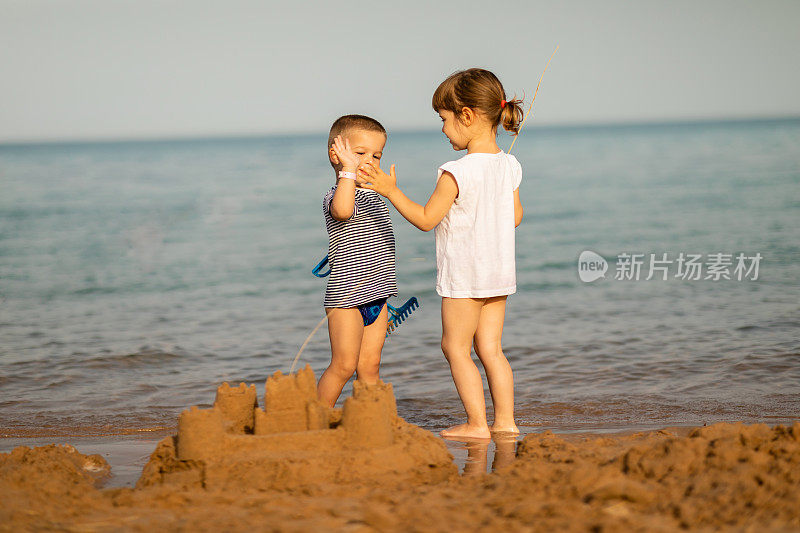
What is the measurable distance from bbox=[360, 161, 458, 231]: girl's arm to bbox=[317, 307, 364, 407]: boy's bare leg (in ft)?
1.86

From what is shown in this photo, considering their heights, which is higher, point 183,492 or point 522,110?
point 522,110

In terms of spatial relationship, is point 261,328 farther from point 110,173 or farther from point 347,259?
point 110,173

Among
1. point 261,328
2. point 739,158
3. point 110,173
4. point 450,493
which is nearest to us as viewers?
point 450,493

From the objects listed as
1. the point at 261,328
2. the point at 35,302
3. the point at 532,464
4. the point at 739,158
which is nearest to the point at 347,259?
the point at 532,464

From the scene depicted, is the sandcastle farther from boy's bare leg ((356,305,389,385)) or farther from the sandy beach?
boy's bare leg ((356,305,389,385))

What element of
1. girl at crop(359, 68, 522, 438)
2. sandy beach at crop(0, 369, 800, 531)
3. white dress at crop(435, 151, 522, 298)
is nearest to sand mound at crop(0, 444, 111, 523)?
sandy beach at crop(0, 369, 800, 531)

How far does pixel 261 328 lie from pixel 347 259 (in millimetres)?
3888

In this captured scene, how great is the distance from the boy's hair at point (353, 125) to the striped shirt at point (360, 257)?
305 mm

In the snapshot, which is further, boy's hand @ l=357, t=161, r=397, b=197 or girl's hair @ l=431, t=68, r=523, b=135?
girl's hair @ l=431, t=68, r=523, b=135

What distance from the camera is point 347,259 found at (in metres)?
3.70

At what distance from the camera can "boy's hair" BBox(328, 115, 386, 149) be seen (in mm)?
3736

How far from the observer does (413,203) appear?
3.38 meters

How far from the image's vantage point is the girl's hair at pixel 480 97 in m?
3.61

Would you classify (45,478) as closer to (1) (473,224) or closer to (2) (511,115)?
(1) (473,224)
